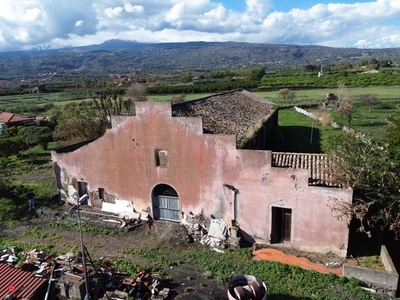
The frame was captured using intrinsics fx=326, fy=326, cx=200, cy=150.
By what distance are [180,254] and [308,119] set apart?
4043 cm

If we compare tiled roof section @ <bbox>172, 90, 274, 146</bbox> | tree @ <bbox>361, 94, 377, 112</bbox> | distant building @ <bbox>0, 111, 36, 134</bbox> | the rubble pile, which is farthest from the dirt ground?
tree @ <bbox>361, 94, 377, 112</bbox>

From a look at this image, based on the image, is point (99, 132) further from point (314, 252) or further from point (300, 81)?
point (300, 81)

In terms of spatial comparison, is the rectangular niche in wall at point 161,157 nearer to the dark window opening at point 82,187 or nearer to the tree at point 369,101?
the dark window opening at point 82,187

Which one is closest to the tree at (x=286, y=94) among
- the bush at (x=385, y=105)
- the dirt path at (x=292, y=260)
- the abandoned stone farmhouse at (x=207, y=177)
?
the bush at (x=385, y=105)

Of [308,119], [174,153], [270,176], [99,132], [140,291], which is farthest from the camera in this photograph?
[308,119]

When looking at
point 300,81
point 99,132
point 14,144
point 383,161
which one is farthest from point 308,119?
point 300,81

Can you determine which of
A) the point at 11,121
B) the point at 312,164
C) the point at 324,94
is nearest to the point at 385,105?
the point at 324,94

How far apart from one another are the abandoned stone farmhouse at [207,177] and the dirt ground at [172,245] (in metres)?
0.67

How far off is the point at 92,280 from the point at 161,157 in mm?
7803

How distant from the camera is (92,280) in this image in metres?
13.8

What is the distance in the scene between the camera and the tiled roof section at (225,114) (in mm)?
20413

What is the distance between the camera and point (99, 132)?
119 ft

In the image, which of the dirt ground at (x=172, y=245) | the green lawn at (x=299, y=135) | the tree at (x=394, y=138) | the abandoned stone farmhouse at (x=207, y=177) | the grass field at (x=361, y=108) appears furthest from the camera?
the grass field at (x=361, y=108)

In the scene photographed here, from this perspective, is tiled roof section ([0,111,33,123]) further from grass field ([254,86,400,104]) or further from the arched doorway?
grass field ([254,86,400,104])
